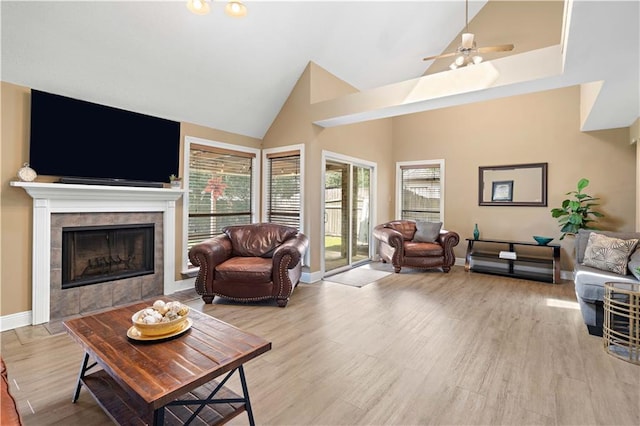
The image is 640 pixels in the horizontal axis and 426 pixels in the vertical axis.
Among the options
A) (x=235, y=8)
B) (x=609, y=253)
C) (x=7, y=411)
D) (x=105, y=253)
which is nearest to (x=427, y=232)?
(x=609, y=253)

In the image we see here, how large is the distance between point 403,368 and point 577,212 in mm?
4472

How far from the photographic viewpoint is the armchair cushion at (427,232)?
5.64 metres

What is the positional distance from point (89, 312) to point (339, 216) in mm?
3908

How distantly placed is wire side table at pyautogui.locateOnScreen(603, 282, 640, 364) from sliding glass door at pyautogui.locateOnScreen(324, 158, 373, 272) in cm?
353

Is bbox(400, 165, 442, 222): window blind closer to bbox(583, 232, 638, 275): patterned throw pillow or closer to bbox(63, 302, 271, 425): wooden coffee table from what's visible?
bbox(583, 232, 638, 275): patterned throw pillow

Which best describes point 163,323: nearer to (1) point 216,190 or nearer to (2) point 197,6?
(2) point 197,6

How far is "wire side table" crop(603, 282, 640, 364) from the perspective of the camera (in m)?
2.38

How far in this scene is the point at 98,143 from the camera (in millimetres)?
3396

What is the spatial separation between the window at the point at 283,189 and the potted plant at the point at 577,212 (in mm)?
4287

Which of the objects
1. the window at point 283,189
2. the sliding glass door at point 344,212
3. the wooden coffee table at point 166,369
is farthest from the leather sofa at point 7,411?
the sliding glass door at point 344,212

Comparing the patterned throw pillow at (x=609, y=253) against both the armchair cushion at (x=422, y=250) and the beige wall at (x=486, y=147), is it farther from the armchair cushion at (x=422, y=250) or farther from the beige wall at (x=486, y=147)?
the armchair cushion at (x=422, y=250)

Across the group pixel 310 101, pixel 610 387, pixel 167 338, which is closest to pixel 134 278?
pixel 167 338

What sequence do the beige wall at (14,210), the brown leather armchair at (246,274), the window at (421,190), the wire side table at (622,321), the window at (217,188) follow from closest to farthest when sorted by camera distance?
the wire side table at (622,321)
the beige wall at (14,210)
the brown leather armchair at (246,274)
the window at (217,188)
the window at (421,190)

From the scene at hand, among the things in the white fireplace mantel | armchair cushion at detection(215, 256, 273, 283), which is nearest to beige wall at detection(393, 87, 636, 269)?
armchair cushion at detection(215, 256, 273, 283)
